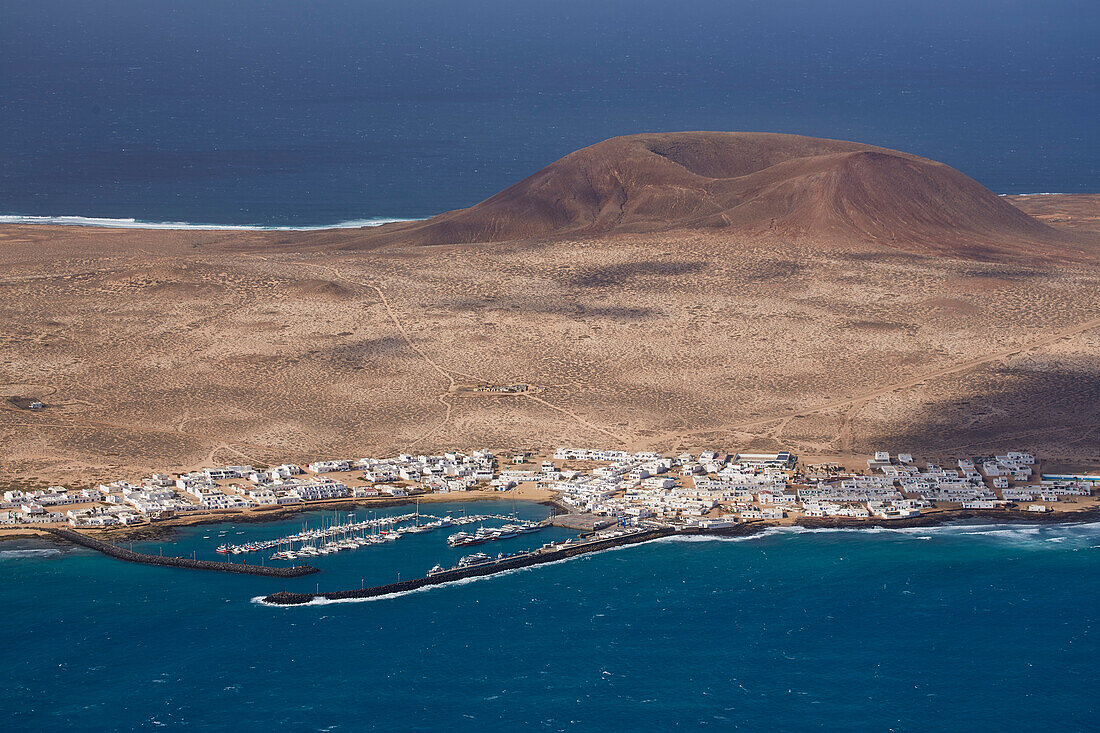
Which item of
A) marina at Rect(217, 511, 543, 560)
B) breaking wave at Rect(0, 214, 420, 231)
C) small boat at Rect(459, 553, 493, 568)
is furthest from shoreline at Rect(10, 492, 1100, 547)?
breaking wave at Rect(0, 214, 420, 231)

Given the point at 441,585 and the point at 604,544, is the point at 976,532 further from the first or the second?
the point at 441,585

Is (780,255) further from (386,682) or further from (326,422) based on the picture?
(386,682)


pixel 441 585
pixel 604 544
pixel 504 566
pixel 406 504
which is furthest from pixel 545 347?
pixel 441 585

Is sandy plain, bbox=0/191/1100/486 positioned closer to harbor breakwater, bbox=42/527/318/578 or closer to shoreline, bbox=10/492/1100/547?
shoreline, bbox=10/492/1100/547

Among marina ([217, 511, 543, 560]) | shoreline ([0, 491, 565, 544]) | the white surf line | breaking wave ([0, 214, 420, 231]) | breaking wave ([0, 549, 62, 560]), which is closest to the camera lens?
the white surf line

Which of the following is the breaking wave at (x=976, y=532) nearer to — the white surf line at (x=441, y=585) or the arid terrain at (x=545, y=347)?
the white surf line at (x=441, y=585)

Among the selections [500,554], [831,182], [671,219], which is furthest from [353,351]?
[831,182]
